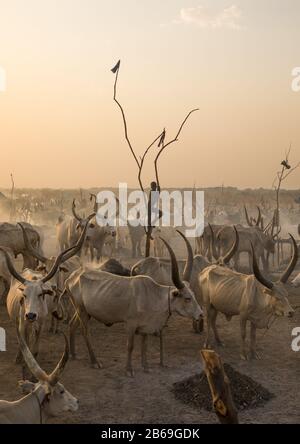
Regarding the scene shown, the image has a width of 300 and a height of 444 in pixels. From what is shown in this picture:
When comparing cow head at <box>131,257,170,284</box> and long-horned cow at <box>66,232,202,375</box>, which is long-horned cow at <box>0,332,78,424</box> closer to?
long-horned cow at <box>66,232,202,375</box>

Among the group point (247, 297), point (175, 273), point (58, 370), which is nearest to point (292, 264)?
point (247, 297)

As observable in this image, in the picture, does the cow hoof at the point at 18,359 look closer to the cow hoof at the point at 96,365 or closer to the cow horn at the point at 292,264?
the cow hoof at the point at 96,365

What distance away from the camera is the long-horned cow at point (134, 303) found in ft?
29.3

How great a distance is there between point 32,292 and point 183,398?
Result: 2.87 meters

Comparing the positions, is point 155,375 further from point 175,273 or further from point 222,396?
point 222,396

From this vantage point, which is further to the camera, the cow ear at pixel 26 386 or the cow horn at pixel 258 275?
the cow horn at pixel 258 275

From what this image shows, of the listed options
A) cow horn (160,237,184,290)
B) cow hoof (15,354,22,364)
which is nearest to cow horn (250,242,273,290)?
cow horn (160,237,184,290)

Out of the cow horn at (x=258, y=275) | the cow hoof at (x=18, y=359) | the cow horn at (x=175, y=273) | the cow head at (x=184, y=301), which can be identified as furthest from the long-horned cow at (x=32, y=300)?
the cow horn at (x=258, y=275)

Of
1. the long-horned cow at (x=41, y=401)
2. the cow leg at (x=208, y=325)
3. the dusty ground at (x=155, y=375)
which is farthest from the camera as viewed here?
the cow leg at (x=208, y=325)

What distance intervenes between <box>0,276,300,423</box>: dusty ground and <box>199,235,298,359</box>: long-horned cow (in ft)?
1.98

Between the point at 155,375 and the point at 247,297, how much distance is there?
7.53 ft

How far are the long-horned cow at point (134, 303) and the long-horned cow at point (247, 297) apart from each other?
1233 mm

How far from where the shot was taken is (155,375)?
8859 mm
